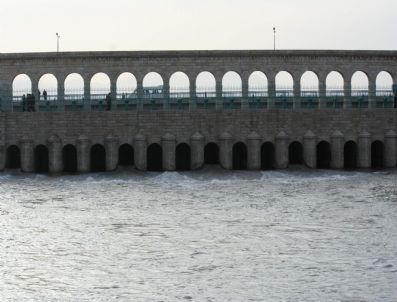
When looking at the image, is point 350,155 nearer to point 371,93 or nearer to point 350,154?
point 350,154

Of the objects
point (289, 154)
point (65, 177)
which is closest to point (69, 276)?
point (65, 177)

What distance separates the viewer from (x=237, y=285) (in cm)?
1436

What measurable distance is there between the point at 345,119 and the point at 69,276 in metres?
30.7

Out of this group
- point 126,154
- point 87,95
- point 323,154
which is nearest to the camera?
point 126,154

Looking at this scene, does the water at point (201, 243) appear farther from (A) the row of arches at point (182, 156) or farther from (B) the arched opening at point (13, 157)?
(A) the row of arches at point (182, 156)

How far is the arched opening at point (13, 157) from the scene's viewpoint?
4331cm

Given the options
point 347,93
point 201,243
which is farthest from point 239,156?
point 201,243

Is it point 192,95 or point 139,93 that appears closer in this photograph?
point 192,95

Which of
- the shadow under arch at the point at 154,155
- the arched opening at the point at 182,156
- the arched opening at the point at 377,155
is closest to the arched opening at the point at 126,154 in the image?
the shadow under arch at the point at 154,155

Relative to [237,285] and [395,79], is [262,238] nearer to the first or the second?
[237,285]

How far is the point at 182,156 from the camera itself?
45.2m

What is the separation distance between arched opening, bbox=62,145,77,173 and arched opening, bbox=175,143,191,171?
667 cm

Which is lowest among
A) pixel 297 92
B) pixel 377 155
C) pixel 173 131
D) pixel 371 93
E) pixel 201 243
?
pixel 201 243

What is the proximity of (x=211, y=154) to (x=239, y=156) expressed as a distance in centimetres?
186
